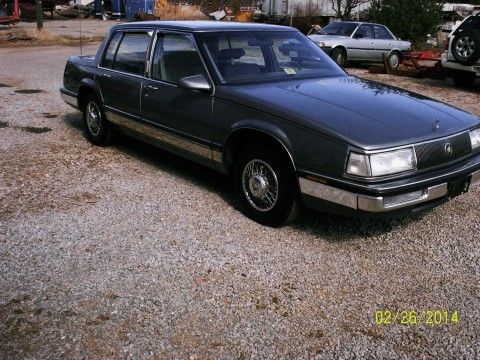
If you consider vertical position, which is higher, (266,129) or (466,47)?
(466,47)

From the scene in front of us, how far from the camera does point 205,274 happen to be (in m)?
3.47

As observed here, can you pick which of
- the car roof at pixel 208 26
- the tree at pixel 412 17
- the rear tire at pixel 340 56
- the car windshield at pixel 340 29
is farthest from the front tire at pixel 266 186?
the tree at pixel 412 17

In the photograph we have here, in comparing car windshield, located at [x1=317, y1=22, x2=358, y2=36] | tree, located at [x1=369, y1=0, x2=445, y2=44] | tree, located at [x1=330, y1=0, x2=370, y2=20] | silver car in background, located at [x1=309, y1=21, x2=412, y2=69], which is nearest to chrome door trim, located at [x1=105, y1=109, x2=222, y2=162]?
silver car in background, located at [x1=309, y1=21, x2=412, y2=69]

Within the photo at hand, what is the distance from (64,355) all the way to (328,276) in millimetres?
1700

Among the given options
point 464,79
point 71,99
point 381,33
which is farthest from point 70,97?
point 381,33

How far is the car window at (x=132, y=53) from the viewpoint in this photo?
17.4 ft

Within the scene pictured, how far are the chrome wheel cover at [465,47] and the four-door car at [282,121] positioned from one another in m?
6.69

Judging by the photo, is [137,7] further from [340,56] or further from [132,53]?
[132,53]

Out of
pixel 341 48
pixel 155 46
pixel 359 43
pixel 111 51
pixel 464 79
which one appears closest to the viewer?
pixel 155 46

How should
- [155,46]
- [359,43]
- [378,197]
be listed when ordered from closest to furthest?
[378,197], [155,46], [359,43]

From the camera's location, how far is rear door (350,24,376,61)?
15203mm
